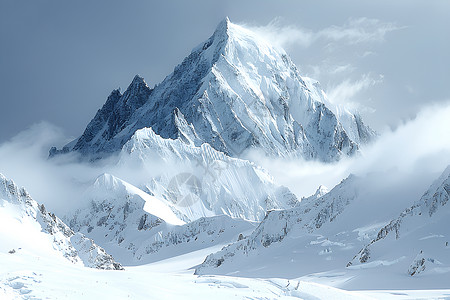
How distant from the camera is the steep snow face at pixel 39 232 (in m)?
93.5

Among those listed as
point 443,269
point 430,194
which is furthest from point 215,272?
point 443,269

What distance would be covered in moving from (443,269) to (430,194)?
26.5 m

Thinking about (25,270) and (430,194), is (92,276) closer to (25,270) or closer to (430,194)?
(25,270)

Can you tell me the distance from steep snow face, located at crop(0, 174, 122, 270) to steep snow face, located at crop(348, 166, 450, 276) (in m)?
50.7

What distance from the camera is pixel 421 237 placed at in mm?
90000

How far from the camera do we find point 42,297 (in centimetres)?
3134

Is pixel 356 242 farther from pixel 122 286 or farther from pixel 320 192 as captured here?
pixel 122 286

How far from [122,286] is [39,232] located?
2652 inches

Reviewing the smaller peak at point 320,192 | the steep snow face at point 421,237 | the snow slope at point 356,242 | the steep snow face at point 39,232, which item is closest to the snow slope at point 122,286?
the snow slope at point 356,242


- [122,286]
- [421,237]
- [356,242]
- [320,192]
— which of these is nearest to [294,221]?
[356,242]

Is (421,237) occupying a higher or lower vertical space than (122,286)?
higher

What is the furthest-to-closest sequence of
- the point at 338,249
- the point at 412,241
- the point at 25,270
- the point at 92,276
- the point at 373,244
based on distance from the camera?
the point at 338,249, the point at 373,244, the point at 412,241, the point at 92,276, the point at 25,270

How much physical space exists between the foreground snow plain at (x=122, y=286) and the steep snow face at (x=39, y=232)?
50016mm

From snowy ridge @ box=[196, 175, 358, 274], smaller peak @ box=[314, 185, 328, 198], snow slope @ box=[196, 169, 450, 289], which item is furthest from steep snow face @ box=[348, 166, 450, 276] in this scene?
smaller peak @ box=[314, 185, 328, 198]
